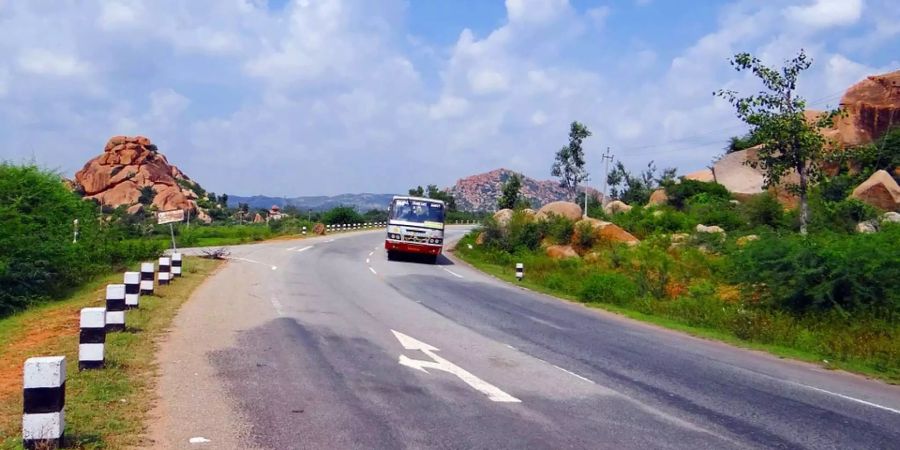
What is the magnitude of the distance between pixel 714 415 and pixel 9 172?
792 inches

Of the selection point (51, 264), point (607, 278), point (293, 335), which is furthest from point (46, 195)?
point (607, 278)

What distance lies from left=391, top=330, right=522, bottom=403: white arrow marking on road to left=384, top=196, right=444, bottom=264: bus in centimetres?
1926

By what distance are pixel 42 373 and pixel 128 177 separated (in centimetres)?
8303

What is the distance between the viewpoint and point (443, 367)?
396 inches

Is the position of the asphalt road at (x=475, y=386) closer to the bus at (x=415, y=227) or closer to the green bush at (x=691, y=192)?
the bus at (x=415, y=227)

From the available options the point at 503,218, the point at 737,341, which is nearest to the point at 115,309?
the point at 737,341

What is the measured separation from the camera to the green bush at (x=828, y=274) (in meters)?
15.9

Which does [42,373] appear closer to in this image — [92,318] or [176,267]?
[92,318]

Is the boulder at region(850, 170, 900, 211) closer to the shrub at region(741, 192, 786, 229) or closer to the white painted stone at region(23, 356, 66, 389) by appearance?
the shrub at region(741, 192, 786, 229)

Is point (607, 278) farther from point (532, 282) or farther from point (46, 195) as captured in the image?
point (46, 195)

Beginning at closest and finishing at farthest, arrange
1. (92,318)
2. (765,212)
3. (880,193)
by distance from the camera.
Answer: (92,318) → (880,193) → (765,212)

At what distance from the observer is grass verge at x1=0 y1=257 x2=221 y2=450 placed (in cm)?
643

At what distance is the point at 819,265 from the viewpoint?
17.0 metres

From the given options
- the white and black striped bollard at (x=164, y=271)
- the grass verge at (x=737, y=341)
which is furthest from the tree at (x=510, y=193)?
the white and black striped bollard at (x=164, y=271)
